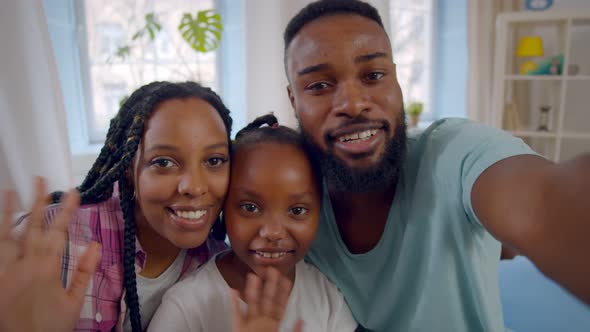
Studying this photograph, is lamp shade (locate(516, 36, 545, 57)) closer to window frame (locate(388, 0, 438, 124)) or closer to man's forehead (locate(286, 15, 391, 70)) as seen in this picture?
window frame (locate(388, 0, 438, 124))

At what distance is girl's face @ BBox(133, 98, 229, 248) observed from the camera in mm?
913

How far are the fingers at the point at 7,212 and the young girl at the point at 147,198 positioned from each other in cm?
26

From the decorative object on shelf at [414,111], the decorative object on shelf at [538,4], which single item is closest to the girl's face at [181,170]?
the decorative object on shelf at [414,111]

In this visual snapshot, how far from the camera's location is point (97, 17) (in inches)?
108

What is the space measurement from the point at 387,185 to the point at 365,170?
2.8 inches

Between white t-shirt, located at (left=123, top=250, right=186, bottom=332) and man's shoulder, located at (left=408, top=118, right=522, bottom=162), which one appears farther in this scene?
white t-shirt, located at (left=123, top=250, right=186, bottom=332)

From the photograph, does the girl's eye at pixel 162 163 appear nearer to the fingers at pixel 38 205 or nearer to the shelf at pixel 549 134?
the fingers at pixel 38 205

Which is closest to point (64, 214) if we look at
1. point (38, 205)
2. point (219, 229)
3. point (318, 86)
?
point (38, 205)

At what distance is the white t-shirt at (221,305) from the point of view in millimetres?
934

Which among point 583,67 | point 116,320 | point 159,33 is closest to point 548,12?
point 583,67

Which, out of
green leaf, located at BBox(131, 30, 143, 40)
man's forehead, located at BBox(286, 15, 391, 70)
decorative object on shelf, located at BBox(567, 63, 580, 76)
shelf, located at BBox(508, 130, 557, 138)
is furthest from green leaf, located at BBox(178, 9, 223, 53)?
decorative object on shelf, located at BBox(567, 63, 580, 76)

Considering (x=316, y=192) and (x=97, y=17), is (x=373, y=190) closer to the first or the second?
(x=316, y=192)

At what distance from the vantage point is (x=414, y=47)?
417 cm

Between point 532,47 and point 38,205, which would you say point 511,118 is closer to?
point 532,47
